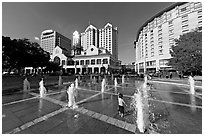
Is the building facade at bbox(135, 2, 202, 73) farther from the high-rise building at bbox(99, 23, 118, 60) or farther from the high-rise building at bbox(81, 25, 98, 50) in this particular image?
the high-rise building at bbox(81, 25, 98, 50)

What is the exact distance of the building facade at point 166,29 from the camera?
40.9 m

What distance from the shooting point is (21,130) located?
11.8 ft

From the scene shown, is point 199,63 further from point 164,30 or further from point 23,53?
point 164,30

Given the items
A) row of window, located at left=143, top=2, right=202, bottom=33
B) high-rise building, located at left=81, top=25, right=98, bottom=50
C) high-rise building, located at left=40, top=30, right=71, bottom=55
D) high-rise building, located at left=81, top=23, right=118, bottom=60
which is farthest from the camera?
high-rise building, located at left=40, top=30, right=71, bottom=55

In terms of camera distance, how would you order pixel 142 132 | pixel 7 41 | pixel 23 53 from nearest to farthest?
pixel 142 132 → pixel 7 41 → pixel 23 53

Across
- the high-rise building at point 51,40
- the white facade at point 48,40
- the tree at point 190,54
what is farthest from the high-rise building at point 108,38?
the tree at point 190,54

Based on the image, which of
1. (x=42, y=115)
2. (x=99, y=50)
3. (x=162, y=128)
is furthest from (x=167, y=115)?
(x=99, y=50)

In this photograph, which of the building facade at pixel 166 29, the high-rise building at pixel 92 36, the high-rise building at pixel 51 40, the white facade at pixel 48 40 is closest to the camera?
the building facade at pixel 166 29

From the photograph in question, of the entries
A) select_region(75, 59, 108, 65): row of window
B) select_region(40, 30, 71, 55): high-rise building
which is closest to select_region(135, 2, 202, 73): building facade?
select_region(75, 59, 108, 65): row of window

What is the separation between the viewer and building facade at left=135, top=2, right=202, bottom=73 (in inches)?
1612

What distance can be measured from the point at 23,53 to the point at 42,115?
19189mm

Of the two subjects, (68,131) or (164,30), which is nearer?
(68,131)

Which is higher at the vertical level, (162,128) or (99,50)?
(99,50)

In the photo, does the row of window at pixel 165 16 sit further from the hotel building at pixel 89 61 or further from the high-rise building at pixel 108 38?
the high-rise building at pixel 108 38
